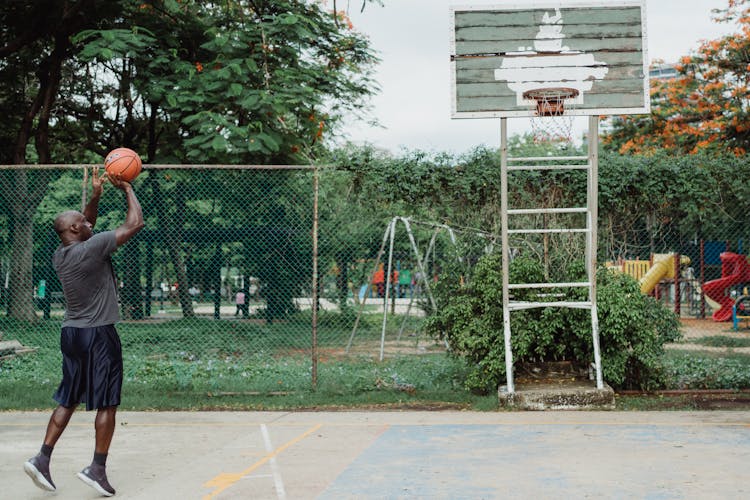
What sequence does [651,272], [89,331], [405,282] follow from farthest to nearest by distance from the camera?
[651,272] → [405,282] → [89,331]

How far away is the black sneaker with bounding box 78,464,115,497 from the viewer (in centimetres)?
576

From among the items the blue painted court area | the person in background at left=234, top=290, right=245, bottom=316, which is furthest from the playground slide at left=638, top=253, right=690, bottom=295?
the blue painted court area

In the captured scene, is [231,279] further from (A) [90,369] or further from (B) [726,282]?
(B) [726,282]

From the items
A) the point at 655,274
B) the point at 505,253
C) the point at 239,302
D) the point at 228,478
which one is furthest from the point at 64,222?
the point at 655,274

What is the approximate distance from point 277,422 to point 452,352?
2.44m

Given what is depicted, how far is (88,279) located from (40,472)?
1.31 meters

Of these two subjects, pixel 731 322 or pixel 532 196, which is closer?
pixel 532 196

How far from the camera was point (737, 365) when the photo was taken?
10.8 meters

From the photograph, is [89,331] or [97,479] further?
[89,331]

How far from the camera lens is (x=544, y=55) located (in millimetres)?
9492

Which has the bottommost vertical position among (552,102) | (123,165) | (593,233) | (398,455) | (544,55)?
(398,455)

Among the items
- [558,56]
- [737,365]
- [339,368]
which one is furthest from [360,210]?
[737,365]

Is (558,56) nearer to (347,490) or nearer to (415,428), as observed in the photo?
(415,428)

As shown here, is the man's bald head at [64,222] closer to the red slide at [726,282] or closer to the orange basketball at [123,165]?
the orange basketball at [123,165]
